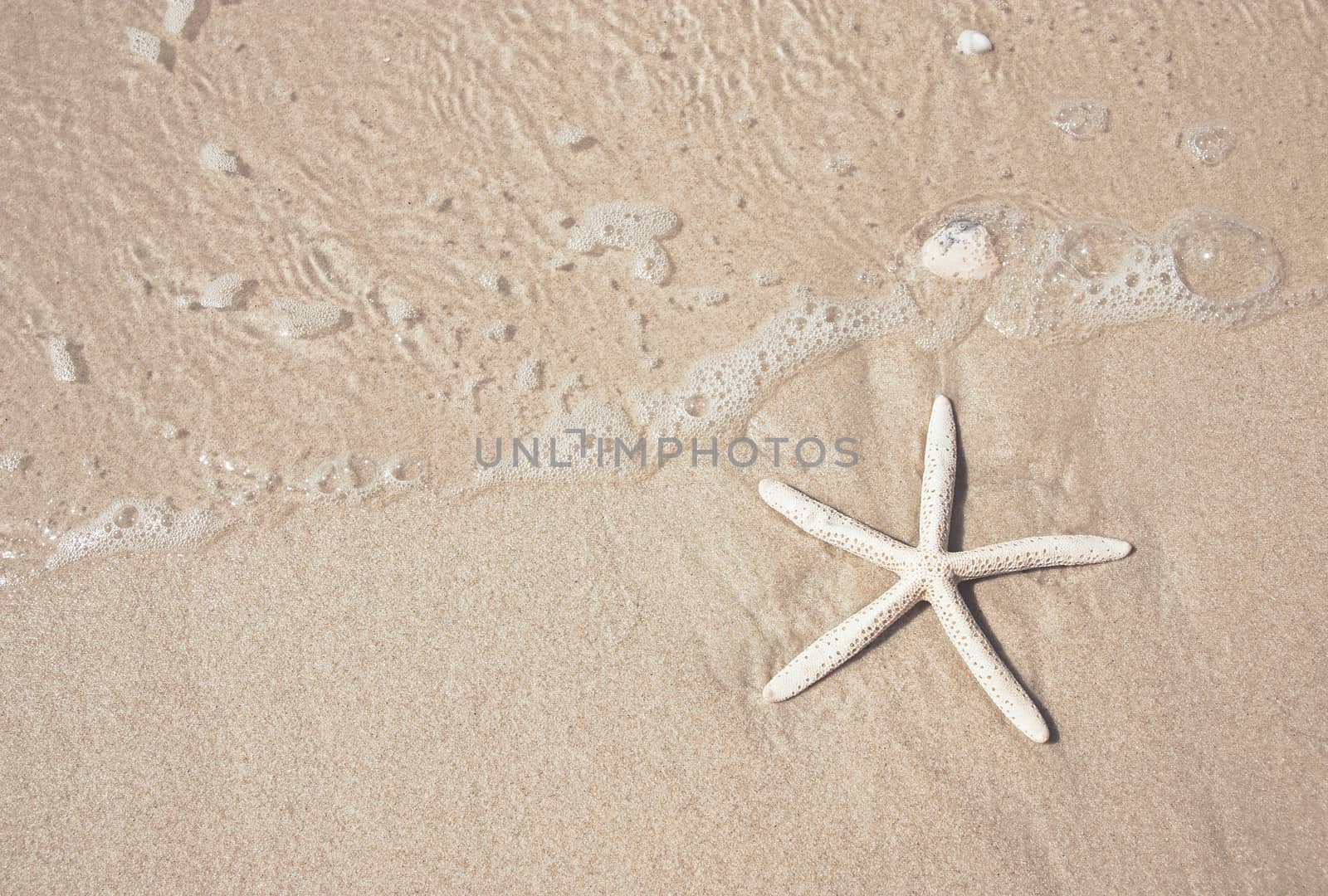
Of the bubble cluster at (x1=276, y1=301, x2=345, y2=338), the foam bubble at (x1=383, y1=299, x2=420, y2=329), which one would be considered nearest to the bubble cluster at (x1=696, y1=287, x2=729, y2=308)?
the foam bubble at (x1=383, y1=299, x2=420, y2=329)

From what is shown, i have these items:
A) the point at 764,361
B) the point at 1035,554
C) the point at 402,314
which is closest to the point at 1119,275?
the point at 1035,554

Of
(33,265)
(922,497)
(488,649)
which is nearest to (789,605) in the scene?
(922,497)

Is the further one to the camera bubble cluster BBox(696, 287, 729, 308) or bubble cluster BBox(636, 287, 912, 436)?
bubble cluster BBox(696, 287, 729, 308)

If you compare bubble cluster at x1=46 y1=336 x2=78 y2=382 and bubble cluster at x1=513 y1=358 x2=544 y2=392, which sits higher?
bubble cluster at x1=46 y1=336 x2=78 y2=382

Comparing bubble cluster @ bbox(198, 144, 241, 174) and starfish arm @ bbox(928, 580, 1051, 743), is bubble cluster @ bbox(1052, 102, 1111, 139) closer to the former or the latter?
starfish arm @ bbox(928, 580, 1051, 743)

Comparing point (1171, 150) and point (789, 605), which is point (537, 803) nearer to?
point (789, 605)

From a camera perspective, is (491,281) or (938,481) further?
(491,281)

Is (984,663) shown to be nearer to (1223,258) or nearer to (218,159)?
(1223,258)
